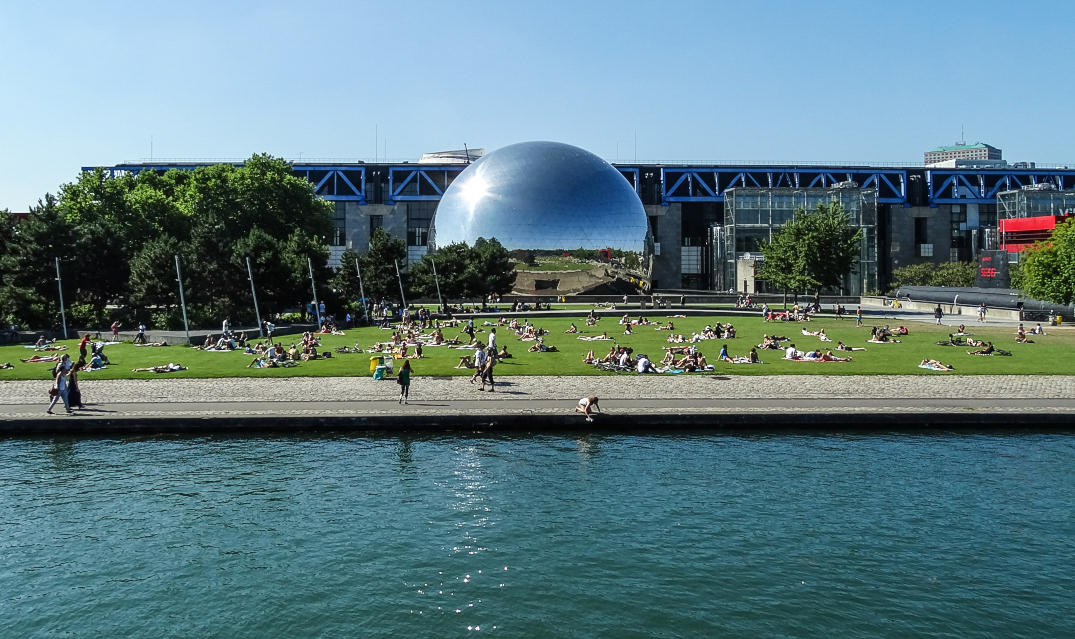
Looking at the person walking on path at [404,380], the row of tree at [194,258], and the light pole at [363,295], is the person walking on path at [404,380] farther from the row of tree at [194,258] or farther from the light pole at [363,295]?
the light pole at [363,295]

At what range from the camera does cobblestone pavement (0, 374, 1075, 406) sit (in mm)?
27172

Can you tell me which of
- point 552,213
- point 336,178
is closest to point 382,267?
point 552,213

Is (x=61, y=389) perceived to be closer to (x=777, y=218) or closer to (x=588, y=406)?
(x=588, y=406)

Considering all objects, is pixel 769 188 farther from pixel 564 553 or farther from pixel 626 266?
pixel 564 553

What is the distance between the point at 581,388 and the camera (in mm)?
29047

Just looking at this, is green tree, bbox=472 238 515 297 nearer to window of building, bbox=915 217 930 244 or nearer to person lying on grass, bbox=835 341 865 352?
person lying on grass, bbox=835 341 865 352

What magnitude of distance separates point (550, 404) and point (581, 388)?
137 inches

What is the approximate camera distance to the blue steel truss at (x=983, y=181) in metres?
126

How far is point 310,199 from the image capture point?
81.9 meters

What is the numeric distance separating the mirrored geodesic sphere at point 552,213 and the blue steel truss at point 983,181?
46715mm

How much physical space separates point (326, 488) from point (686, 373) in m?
17.4

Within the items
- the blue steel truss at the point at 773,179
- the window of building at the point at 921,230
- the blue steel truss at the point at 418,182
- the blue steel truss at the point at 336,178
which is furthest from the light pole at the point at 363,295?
the window of building at the point at 921,230

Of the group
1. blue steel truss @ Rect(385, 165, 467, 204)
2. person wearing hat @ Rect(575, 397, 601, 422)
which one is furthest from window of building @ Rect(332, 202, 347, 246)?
person wearing hat @ Rect(575, 397, 601, 422)

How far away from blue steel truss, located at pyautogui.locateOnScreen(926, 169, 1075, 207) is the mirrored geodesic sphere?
46.7 m
